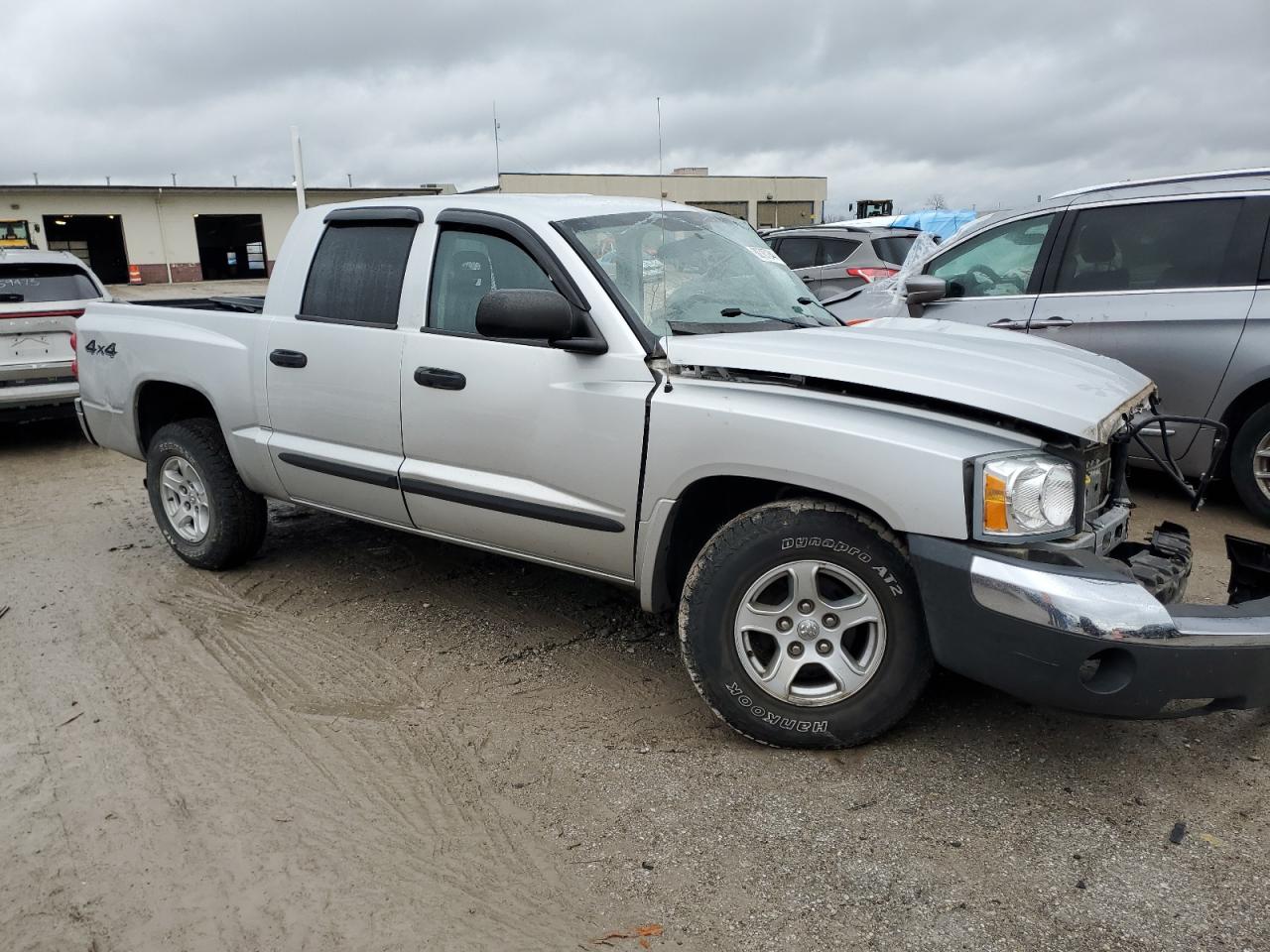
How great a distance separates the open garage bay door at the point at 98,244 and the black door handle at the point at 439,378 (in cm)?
4129

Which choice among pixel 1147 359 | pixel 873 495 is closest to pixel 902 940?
pixel 873 495

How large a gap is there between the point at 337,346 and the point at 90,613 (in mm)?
1847

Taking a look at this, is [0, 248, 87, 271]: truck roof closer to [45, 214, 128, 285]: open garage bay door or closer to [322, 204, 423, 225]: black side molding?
[322, 204, 423, 225]: black side molding

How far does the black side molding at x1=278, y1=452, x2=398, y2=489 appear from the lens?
162 inches

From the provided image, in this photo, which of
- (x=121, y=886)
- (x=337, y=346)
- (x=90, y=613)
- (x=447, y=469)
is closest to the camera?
(x=121, y=886)

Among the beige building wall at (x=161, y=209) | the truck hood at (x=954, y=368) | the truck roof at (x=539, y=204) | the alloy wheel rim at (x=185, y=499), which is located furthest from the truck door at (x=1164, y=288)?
the beige building wall at (x=161, y=209)

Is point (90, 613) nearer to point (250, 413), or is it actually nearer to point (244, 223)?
point (250, 413)

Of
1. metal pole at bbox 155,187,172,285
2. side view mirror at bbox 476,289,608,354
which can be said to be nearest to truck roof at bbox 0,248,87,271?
side view mirror at bbox 476,289,608,354

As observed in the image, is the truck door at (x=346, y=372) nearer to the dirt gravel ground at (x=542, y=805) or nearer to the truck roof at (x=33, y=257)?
the dirt gravel ground at (x=542, y=805)

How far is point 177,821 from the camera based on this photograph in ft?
9.52

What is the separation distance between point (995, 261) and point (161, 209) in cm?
3522

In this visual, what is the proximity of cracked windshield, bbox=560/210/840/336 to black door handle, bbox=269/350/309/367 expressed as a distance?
4.72ft

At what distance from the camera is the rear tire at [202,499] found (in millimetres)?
4961

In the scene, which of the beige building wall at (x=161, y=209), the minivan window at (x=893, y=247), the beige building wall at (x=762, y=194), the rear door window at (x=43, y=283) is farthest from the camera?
the beige building wall at (x=161, y=209)
